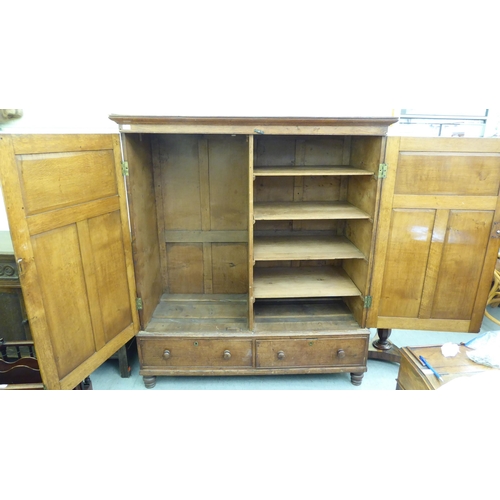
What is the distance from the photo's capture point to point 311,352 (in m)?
2.13

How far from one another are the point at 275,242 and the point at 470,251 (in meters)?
1.17

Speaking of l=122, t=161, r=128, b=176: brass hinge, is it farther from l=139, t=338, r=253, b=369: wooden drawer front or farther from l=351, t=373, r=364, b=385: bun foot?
l=351, t=373, r=364, b=385: bun foot

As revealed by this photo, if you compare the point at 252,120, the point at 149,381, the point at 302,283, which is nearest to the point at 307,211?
the point at 302,283

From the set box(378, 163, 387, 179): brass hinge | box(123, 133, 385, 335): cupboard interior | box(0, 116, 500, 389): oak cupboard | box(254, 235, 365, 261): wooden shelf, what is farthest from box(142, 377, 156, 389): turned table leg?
box(378, 163, 387, 179): brass hinge

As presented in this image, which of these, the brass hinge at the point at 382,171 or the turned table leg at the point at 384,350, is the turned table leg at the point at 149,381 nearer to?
the turned table leg at the point at 384,350

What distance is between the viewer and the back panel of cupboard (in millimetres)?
2285

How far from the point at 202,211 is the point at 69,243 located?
1.07 meters

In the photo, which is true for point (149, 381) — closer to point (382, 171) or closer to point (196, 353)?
point (196, 353)

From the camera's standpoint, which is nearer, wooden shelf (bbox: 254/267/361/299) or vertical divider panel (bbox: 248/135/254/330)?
vertical divider panel (bbox: 248/135/254/330)

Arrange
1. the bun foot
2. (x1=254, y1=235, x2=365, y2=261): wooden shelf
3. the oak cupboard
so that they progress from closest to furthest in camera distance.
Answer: the oak cupboard < (x1=254, y1=235, x2=365, y2=261): wooden shelf < the bun foot

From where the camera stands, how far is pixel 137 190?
196 cm

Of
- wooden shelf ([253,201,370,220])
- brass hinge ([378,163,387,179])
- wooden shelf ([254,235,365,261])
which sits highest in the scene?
brass hinge ([378,163,387,179])

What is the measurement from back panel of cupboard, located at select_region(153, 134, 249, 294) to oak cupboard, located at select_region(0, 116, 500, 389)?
0.03 ft
